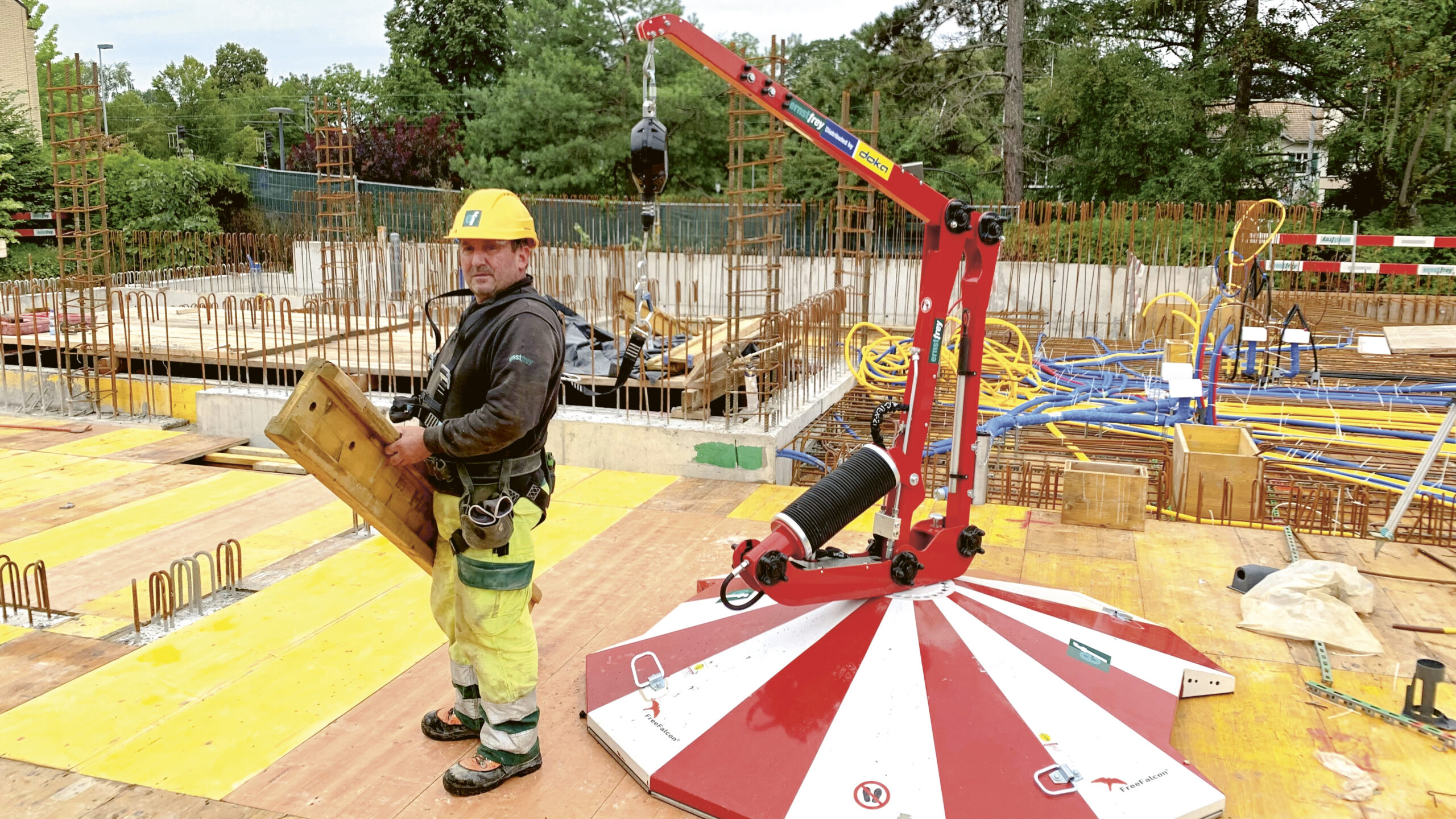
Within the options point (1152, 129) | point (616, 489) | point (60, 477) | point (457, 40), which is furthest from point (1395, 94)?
point (457, 40)

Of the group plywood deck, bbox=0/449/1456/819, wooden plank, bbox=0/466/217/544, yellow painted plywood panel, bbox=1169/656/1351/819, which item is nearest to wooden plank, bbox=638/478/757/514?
plywood deck, bbox=0/449/1456/819

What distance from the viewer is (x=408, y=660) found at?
478cm

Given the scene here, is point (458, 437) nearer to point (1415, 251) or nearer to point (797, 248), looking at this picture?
point (797, 248)

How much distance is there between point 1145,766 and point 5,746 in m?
4.31

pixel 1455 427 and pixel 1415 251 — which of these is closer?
pixel 1455 427

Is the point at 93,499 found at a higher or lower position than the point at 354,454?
lower

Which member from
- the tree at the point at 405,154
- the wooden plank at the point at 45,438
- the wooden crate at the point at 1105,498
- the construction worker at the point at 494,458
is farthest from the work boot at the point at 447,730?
the tree at the point at 405,154

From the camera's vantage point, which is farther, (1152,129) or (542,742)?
(1152,129)

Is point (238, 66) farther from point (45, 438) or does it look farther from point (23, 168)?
point (45, 438)

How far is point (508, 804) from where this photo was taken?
11.8ft

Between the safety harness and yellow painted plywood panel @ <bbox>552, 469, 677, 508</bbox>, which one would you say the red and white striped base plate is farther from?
yellow painted plywood panel @ <bbox>552, 469, 677, 508</bbox>

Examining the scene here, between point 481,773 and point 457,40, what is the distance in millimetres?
44595

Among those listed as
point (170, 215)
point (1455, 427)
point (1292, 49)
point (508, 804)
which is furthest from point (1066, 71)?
point (508, 804)

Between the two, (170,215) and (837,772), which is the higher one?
(170,215)
